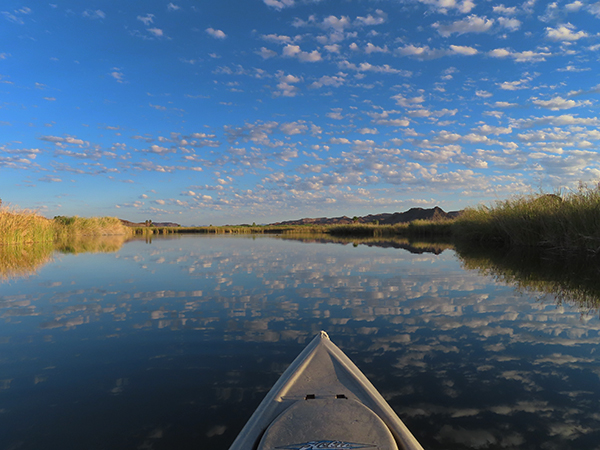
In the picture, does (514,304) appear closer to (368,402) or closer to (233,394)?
(368,402)

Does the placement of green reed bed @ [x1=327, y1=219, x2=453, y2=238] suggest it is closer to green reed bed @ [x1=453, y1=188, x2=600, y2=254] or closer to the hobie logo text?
green reed bed @ [x1=453, y1=188, x2=600, y2=254]

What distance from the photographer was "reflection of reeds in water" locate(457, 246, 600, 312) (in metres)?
5.54

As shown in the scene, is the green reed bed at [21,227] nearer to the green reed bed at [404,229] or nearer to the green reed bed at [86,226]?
the green reed bed at [86,226]

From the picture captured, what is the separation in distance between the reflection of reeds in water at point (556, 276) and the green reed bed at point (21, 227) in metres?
20.0

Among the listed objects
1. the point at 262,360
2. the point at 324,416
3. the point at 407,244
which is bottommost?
the point at 262,360

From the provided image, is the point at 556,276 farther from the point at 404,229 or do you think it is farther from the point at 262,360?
the point at 404,229

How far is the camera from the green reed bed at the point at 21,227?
1602 centimetres

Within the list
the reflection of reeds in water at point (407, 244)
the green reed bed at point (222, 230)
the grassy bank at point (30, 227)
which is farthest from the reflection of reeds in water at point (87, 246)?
the green reed bed at point (222, 230)

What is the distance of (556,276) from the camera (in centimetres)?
743

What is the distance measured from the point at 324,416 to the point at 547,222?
13.6m

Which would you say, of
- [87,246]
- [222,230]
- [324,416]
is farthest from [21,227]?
[222,230]

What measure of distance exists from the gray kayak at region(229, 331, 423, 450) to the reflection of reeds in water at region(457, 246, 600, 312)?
463 centimetres

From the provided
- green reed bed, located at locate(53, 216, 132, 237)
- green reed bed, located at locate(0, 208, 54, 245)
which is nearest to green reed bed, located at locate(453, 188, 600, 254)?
green reed bed, located at locate(0, 208, 54, 245)

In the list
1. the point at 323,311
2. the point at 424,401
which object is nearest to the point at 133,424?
the point at 424,401
